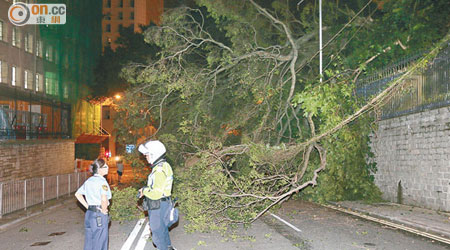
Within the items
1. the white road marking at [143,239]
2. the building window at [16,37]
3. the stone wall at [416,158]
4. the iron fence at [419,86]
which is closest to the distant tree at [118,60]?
the building window at [16,37]

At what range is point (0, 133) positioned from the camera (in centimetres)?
1970

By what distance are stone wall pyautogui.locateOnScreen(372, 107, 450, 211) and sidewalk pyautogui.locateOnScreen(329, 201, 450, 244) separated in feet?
1.73

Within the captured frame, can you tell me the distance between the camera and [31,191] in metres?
14.9

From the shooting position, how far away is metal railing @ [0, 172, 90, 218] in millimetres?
13148

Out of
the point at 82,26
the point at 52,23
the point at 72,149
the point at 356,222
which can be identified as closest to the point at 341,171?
the point at 356,222

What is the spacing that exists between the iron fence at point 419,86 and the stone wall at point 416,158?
0.28 meters

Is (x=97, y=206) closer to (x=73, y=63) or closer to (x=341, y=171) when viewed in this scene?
(x=341, y=171)

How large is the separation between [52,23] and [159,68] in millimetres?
17011

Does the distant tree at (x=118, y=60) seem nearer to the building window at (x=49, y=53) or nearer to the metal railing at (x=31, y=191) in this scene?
the building window at (x=49, y=53)

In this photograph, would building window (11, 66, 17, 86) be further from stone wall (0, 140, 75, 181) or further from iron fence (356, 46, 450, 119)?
iron fence (356, 46, 450, 119)

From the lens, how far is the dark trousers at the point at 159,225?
6551mm

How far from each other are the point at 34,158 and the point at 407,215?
19012 millimetres

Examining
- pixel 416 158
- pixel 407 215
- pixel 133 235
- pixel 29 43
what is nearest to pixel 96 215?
pixel 133 235

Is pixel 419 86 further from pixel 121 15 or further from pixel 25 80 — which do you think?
pixel 121 15
